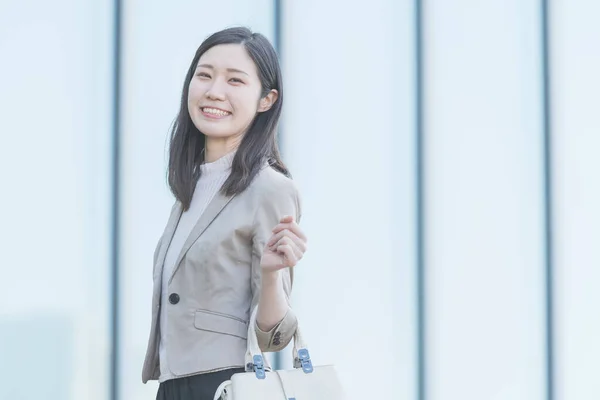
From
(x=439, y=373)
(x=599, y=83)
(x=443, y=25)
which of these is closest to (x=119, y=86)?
(x=443, y=25)

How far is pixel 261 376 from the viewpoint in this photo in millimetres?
1492

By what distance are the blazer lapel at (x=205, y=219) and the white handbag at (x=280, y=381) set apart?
15 cm

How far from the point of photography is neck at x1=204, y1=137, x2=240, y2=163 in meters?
1.69

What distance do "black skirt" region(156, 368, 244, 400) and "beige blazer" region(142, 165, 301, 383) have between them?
0.02 m

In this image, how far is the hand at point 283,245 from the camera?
144cm

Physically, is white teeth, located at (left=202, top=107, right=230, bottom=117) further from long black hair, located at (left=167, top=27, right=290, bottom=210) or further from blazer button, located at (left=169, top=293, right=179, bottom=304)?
blazer button, located at (left=169, top=293, right=179, bottom=304)

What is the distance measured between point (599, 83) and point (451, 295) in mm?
954

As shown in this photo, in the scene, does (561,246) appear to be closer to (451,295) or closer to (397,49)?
(451,295)

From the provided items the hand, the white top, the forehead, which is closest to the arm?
the hand

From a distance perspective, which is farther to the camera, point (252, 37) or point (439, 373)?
point (439, 373)

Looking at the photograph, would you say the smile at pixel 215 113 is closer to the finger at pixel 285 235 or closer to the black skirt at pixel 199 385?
the finger at pixel 285 235

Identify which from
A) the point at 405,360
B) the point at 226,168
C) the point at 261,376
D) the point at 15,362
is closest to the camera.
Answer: the point at 261,376

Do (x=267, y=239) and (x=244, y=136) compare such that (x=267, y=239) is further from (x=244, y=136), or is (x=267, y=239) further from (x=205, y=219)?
(x=244, y=136)

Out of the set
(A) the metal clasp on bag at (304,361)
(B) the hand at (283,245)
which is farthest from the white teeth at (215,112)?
(A) the metal clasp on bag at (304,361)
